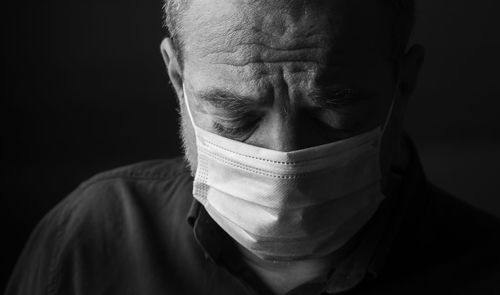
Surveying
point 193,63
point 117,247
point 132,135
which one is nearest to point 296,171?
point 193,63

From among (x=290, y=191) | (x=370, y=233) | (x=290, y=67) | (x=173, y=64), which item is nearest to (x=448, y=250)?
(x=370, y=233)

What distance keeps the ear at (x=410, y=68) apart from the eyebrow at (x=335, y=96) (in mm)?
193

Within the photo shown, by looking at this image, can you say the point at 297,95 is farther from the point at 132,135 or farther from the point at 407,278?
the point at 132,135

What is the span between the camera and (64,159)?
2656 mm

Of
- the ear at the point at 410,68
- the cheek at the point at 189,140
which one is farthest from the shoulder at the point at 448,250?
the cheek at the point at 189,140

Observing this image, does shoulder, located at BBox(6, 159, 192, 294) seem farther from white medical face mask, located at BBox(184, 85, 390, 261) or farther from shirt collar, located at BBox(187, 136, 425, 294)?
white medical face mask, located at BBox(184, 85, 390, 261)

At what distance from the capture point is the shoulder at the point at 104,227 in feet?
5.79

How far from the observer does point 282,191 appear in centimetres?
139

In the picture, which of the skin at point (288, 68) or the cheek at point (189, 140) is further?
the cheek at point (189, 140)

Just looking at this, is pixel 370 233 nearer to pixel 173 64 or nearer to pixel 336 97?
pixel 336 97

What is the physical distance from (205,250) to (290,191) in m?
0.38

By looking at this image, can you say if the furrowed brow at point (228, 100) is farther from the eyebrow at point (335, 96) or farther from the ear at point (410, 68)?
the ear at point (410, 68)

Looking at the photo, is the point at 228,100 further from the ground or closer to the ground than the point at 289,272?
further from the ground

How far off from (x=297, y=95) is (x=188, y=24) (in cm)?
29
